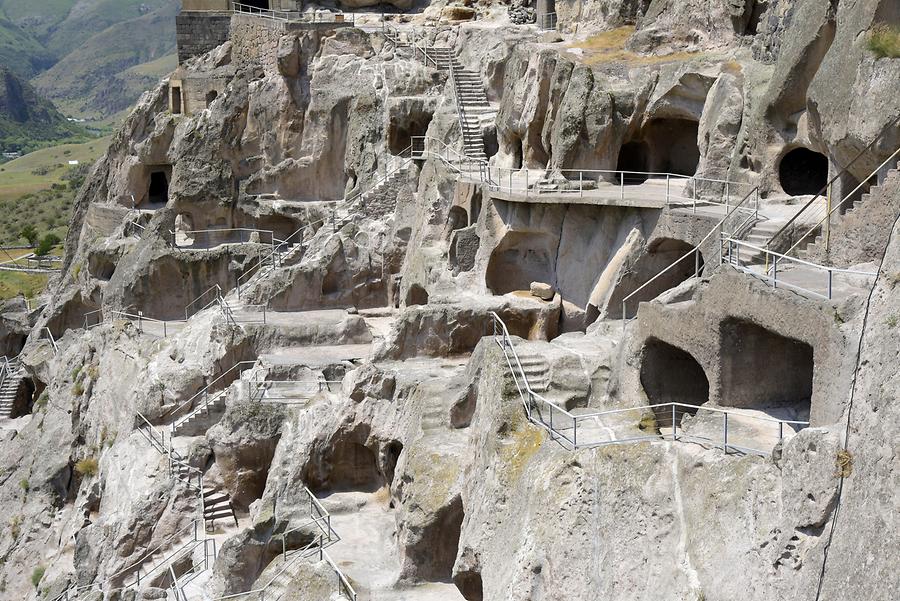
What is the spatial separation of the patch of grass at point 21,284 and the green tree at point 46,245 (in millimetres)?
5446

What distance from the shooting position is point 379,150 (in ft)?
122

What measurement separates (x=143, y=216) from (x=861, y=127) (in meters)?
28.8

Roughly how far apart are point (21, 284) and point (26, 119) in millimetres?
110000

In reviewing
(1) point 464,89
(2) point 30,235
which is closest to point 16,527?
(1) point 464,89

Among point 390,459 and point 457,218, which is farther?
point 457,218

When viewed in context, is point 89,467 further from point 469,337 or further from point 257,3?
point 257,3

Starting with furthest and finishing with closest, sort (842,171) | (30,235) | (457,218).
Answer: (30,235)
(457,218)
(842,171)

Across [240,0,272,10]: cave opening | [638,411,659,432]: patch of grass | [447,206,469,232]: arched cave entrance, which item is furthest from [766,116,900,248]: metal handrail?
[240,0,272,10]: cave opening

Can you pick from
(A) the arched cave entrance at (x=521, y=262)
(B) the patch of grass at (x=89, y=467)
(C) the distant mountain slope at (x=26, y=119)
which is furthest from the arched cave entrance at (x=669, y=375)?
(C) the distant mountain slope at (x=26, y=119)

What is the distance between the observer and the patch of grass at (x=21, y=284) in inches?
2192

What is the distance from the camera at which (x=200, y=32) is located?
4550 cm

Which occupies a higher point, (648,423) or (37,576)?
(648,423)

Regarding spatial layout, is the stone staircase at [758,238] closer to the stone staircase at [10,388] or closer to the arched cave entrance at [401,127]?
the arched cave entrance at [401,127]

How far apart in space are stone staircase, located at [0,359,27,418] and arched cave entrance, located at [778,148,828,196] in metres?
27.0
